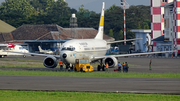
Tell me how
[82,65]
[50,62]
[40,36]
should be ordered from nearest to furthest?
[82,65], [50,62], [40,36]

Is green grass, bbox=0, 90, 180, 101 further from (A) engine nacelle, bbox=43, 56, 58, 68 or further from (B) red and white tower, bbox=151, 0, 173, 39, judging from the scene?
(B) red and white tower, bbox=151, 0, 173, 39

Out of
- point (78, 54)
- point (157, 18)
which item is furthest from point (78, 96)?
point (157, 18)

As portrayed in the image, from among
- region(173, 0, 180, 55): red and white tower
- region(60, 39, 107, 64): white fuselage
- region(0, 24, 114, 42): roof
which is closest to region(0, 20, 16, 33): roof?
region(0, 24, 114, 42): roof

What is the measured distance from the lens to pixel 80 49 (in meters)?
41.8

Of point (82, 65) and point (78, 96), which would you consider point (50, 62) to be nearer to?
point (82, 65)

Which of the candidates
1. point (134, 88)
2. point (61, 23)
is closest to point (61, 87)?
point (134, 88)

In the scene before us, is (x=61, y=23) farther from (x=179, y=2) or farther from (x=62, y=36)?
(x=179, y=2)

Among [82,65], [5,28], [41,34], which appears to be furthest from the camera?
[5,28]

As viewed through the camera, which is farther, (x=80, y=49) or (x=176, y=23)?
(x=176, y=23)

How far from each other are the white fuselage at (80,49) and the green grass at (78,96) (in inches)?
767

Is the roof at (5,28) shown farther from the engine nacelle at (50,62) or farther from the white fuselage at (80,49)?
the engine nacelle at (50,62)

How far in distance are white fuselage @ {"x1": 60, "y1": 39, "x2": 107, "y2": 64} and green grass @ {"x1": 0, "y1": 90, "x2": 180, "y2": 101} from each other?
19490 millimetres

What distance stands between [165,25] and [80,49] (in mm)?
50767

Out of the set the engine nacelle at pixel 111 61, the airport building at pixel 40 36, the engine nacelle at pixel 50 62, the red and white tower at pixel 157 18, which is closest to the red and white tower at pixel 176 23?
the red and white tower at pixel 157 18
